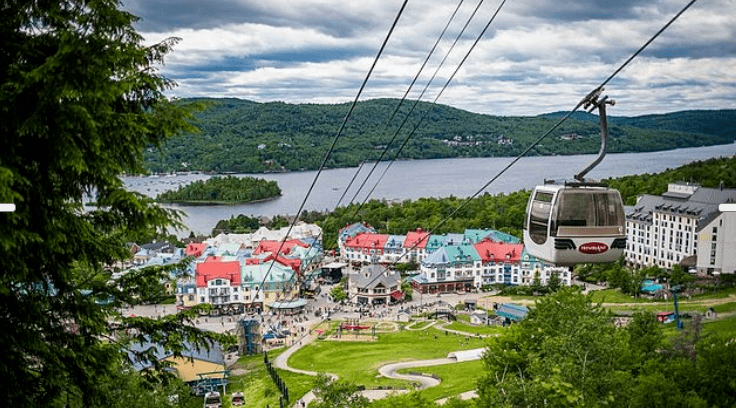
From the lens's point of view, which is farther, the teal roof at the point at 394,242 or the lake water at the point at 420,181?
the lake water at the point at 420,181

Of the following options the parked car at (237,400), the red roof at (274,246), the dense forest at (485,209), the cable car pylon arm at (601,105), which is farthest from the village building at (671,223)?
the cable car pylon arm at (601,105)

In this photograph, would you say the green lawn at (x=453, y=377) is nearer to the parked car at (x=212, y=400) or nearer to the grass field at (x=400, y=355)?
the grass field at (x=400, y=355)

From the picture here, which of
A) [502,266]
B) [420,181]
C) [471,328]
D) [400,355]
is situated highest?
[420,181]

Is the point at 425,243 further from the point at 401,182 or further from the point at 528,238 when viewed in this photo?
the point at 401,182

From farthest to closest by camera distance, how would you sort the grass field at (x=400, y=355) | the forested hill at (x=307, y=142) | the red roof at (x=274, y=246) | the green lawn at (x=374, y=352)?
the forested hill at (x=307, y=142)
the red roof at (x=274, y=246)
the green lawn at (x=374, y=352)
the grass field at (x=400, y=355)

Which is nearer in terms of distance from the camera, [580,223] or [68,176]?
[68,176]

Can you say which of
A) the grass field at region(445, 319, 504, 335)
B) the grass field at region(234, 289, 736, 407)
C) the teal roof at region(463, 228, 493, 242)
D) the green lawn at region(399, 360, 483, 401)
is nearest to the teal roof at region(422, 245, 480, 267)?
the teal roof at region(463, 228, 493, 242)

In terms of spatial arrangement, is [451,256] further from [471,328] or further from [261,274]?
[261,274]

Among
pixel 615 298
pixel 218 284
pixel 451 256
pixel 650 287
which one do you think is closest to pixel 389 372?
pixel 615 298
